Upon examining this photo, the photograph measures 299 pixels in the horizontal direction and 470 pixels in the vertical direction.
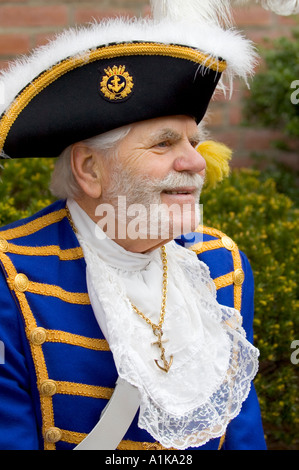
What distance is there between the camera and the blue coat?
66.4 inches

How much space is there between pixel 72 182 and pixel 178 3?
2.05 ft

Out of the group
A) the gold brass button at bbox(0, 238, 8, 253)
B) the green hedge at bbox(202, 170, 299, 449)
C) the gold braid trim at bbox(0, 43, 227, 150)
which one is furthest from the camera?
the green hedge at bbox(202, 170, 299, 449)

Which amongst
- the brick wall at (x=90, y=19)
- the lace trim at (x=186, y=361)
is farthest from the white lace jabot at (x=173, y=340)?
the brick wall at (x=90, y=19)

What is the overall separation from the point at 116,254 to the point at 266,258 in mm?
1006

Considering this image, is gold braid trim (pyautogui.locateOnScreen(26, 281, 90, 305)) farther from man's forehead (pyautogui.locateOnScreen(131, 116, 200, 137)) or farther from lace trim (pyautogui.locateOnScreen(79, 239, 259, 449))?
man's forehead (pyautogui.locateOnScreen(131, 116, 200, 137))

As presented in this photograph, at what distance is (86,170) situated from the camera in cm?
187

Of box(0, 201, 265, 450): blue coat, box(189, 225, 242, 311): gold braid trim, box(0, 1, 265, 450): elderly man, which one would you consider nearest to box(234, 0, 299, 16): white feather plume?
box(0, 1, 265, 450): elderly man

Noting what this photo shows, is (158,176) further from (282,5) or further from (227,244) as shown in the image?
(282,5)

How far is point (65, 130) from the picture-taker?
173cm

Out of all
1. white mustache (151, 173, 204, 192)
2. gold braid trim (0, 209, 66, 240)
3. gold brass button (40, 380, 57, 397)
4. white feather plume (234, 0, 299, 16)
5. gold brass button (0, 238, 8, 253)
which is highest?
white feather plume (234, 0, 299, 16)

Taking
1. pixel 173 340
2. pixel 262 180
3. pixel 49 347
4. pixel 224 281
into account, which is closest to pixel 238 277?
pixel 224 281

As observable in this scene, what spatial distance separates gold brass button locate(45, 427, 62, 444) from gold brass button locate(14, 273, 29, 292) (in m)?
0.39

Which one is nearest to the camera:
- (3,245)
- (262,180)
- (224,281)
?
(3,245)

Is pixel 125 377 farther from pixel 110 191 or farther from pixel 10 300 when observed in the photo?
pixel 110 191
